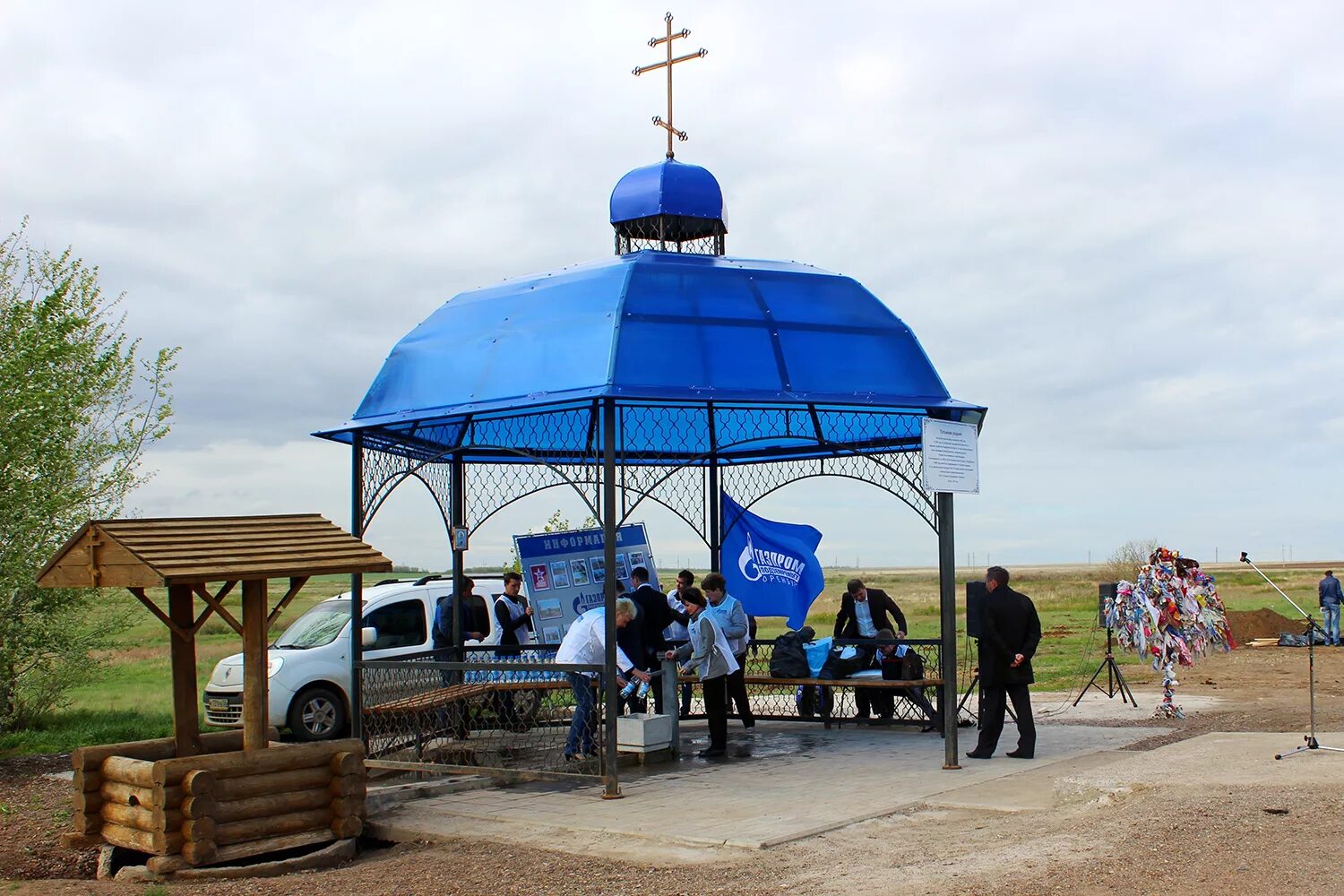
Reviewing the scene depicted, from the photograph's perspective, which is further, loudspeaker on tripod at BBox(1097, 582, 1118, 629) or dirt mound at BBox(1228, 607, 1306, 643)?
dirt mound at BBox(1228, 607, 1306, 643)

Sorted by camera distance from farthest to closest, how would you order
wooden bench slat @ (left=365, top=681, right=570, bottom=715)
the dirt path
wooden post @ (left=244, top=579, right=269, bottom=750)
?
wooden bench slat @ (left=365, top=681, right=570, bottom=715) < wooden post @ (left=244, top=579, right=269, bottom=750) < the dirt path

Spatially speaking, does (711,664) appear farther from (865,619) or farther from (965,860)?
(965,860)

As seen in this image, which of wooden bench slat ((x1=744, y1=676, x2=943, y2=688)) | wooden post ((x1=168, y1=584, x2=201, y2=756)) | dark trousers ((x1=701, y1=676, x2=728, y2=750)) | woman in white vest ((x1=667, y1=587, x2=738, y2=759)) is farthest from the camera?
wooden bench slat ((x1=744, y1=676, x2=943, y2=688))

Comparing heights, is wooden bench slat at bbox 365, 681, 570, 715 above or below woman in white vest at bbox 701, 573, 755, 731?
below

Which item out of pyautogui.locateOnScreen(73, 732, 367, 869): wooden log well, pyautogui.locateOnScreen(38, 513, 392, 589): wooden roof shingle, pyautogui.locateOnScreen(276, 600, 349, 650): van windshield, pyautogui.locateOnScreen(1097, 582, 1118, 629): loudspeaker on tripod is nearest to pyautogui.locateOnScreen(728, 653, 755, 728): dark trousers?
pyautogui.locateOnScreen(1097, 582, 1118, 629): loudspeaker on tripod

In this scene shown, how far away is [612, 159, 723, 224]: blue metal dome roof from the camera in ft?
42.0

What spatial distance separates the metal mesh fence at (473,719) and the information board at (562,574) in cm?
109

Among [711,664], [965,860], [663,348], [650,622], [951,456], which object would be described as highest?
[663,348]

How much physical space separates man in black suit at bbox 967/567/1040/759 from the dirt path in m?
2.22

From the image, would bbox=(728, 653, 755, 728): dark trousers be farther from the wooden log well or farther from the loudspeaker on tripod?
the wooden log well

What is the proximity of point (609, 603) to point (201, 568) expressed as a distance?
2966 millimetres

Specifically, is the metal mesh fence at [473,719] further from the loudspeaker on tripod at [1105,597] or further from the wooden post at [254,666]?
the loudspeaker on tripod at [1105,597]

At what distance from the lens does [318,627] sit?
16562mm

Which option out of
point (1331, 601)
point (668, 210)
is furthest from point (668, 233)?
point (1331, 601)
